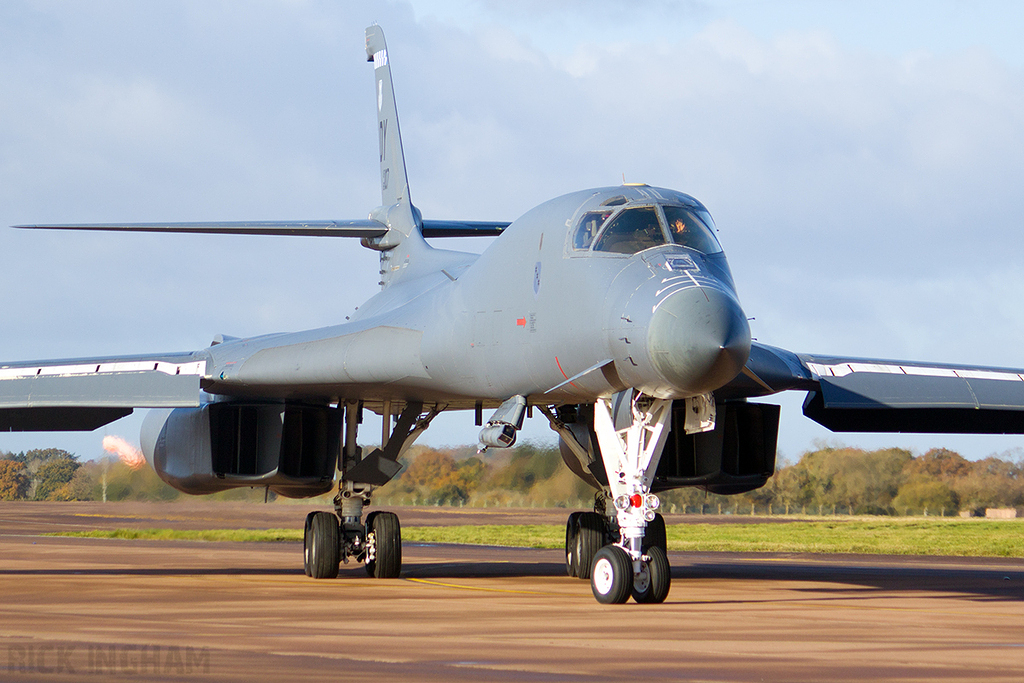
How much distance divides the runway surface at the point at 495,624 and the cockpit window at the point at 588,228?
3309mm

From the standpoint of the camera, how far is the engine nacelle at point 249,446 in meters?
17.0

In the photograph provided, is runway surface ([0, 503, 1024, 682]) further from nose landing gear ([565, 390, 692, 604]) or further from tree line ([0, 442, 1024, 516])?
tree line ([0, 442, 1024, 516])

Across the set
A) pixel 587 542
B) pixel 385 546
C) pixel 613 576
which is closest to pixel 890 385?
pixel 587 542

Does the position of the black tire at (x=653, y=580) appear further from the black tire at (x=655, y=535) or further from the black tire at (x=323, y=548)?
the black tire at (x=323, y=548)

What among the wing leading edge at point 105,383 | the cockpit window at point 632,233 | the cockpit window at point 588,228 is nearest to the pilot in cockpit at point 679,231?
the cockpit window at point 632,233

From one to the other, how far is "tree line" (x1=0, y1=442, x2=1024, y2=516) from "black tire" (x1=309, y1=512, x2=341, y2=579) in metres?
6.06

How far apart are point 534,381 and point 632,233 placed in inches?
73.9

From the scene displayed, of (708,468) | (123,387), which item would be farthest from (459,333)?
(123,387)

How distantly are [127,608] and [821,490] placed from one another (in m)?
22.7

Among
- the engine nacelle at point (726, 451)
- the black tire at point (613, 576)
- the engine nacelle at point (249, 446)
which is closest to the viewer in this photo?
the black tire at point (613, 576)

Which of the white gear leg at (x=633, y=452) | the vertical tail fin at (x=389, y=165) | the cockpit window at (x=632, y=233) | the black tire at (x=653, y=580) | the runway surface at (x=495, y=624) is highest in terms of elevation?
the vertical tail fin at (x=389, y=165)

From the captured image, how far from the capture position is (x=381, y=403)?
17922mm

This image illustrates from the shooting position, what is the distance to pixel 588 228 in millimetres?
12039

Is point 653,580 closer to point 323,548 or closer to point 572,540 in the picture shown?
point 572,540
